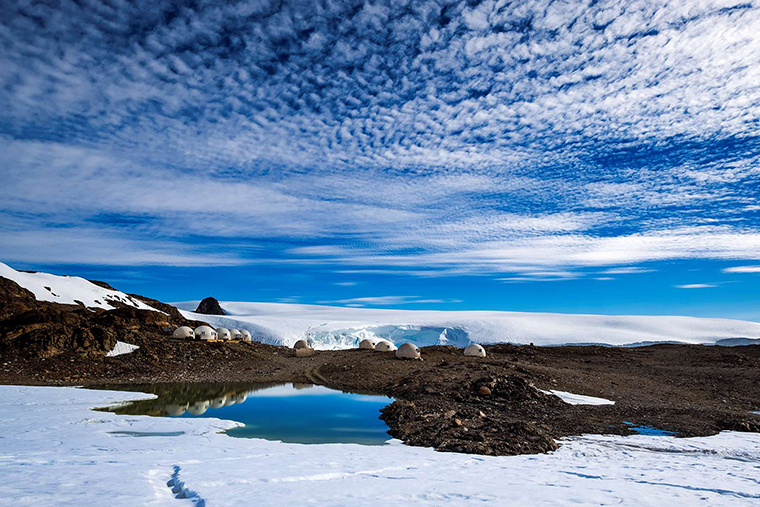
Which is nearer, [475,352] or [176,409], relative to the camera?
[176,409]

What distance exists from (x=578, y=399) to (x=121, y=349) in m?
25.2

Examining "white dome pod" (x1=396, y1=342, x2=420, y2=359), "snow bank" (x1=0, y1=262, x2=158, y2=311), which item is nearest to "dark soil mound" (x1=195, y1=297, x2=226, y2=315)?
"snow bank" (x1=0, y1=262, x2=158, y2=311)

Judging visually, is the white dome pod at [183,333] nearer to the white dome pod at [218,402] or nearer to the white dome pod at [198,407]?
the white dome pod at [218,402]

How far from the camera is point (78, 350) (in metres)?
25.2

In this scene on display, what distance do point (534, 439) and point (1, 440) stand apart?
11.9 meters

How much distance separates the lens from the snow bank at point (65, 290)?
155ft

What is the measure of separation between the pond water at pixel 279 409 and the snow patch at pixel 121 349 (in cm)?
567

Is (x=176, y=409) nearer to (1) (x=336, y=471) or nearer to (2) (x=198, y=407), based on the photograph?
(2) (x=198, y=407)

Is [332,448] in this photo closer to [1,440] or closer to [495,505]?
[495,505]

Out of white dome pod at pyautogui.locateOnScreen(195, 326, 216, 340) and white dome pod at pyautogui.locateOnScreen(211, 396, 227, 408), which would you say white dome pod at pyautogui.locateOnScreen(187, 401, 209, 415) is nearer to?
white dome pod at pyautogui.locateOnScreen(211, 396, 227, 408)

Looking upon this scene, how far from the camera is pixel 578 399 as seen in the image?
58.2ft

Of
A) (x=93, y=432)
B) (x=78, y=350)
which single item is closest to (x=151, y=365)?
(x=78, y=350)

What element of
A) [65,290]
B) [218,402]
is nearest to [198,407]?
[218,402]

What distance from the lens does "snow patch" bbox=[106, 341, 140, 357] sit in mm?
26288
